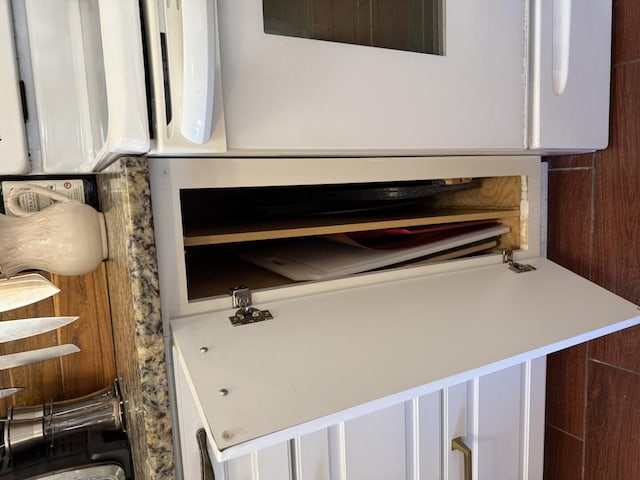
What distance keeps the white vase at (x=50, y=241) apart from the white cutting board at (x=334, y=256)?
0.93ft

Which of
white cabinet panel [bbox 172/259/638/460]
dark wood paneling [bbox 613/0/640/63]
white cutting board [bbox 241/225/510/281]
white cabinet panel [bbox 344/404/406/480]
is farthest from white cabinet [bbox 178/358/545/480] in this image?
dark wood paneling [bbox 613/0/640/63]

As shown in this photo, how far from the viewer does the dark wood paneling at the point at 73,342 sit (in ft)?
2.48

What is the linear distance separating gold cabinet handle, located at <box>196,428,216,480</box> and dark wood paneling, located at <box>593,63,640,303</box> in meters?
0.79

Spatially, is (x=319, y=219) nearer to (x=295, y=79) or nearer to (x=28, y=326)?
(x=295, y=79)

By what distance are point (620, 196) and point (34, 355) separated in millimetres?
1103

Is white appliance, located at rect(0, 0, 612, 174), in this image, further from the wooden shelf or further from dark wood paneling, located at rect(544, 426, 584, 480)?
dark wood paneling, located at rect(544, 426, 584, 480)

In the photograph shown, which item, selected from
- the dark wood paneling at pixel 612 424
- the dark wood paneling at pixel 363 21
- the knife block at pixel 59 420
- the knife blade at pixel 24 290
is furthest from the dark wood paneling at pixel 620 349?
the knife blade at pixel 24 290

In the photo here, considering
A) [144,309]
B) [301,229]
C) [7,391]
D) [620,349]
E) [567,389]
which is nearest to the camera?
[144,309]

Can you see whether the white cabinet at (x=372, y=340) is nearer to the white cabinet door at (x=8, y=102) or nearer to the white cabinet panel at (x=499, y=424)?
the white cabinet panel at (x=499, y=424)

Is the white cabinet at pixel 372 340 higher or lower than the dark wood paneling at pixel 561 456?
higher

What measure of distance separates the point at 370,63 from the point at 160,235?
332 millimetres

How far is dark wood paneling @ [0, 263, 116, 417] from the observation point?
76cm

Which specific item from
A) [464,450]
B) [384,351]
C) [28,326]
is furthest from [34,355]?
[464,450]

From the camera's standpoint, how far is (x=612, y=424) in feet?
2.83
